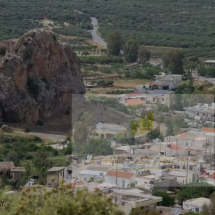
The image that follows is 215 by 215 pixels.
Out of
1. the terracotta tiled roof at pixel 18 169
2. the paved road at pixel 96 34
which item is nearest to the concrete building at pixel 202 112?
the terracotta tiled roof at pixel 18 169

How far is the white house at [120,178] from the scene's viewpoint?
2461cm

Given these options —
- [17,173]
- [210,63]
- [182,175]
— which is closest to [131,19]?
[210,63]

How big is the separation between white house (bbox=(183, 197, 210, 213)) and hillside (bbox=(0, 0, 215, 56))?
44.7 m

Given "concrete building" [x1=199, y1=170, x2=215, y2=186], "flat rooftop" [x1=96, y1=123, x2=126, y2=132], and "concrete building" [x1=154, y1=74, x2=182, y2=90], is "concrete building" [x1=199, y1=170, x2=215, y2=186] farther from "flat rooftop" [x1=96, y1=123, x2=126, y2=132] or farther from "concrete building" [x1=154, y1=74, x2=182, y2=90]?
"concrete building" [x1=154, y1=74, x2=182, y2=90]

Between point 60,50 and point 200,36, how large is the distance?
42553 millimetres

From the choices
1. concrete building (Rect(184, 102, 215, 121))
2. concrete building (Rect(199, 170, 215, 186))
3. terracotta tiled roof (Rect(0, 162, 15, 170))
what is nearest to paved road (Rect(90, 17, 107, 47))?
terracotta tiled roof (Rect(0, 162, 15, 170))

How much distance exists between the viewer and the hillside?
7750 cm

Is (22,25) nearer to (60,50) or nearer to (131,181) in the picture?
(60,50)

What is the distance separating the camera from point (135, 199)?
22.8 m

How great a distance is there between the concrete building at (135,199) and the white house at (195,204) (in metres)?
0.85

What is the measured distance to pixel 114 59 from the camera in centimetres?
6450

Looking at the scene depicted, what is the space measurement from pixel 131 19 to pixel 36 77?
56327mm

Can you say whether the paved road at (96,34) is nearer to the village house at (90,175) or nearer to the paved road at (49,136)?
the paved road at (49,136)

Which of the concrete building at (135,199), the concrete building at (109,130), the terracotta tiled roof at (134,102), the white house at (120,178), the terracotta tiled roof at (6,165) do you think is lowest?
the concrete building at (135,199)
